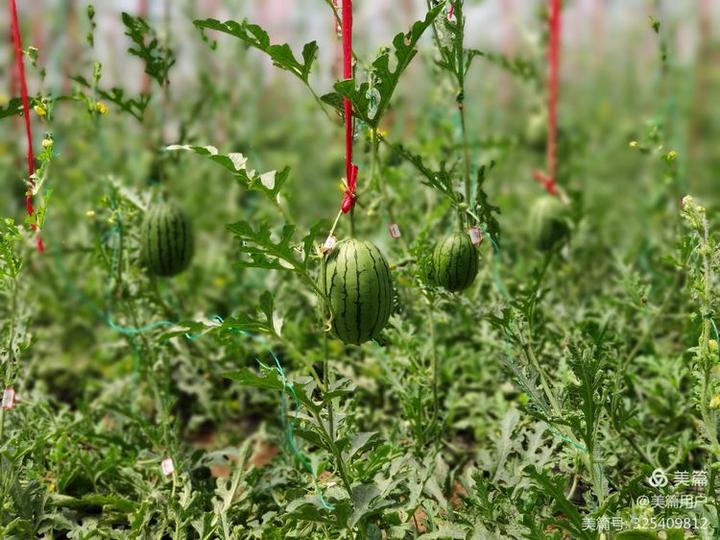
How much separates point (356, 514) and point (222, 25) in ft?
4.43

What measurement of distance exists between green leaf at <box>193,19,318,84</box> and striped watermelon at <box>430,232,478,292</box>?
684 millimetres

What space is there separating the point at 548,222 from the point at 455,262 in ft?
4.16

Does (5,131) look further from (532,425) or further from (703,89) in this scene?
(703,89)

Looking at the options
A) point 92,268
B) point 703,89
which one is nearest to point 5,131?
point 92,268

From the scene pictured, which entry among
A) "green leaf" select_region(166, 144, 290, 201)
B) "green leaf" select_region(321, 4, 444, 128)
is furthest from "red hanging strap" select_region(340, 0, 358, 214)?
"green leaf" select_region(166, 144, 290, 201)

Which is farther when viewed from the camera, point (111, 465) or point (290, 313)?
point (290, 313)

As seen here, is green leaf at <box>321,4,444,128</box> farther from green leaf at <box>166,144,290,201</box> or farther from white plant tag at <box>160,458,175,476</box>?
white plant tag at <box>160,458,175,476</box>

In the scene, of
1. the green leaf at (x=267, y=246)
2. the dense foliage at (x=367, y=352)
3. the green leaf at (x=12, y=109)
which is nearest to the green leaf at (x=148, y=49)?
the dense foliage at (x=367, y=352)

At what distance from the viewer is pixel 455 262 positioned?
7.36 ft

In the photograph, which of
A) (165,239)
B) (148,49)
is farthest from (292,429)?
(148,49)

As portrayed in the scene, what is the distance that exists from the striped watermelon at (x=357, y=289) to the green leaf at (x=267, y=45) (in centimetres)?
48

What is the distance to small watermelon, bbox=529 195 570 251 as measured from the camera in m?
3.35

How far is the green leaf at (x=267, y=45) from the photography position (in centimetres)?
183

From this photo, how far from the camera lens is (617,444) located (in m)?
2.53
